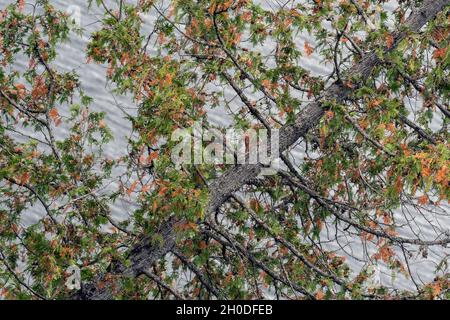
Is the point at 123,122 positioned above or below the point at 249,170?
above

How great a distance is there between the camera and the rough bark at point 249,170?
7961 mm

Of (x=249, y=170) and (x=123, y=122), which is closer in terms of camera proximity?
(x=249, y=170)

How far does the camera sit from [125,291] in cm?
818

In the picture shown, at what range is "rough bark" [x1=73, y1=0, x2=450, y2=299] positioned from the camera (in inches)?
313

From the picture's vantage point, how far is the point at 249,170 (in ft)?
26.5

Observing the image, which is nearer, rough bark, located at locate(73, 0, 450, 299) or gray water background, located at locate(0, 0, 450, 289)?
rough bark, located at locate(73, 0, 450, 299)

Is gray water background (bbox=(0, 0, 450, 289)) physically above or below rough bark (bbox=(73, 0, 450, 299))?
above
